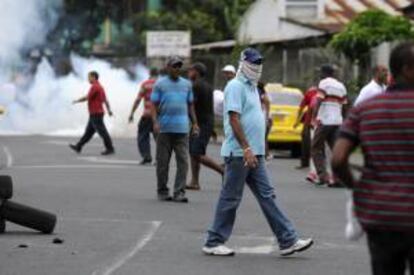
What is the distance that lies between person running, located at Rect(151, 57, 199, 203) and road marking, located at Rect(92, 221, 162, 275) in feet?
7.41

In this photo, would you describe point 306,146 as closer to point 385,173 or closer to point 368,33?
point 368,33

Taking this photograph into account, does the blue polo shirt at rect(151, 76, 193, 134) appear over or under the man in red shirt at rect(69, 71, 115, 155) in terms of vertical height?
over

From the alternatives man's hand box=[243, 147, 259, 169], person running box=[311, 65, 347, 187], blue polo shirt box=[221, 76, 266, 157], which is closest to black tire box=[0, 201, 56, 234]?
blue polo shirt box=[221, 76, 266, 157]

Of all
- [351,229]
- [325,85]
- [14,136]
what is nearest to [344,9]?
[14,136]

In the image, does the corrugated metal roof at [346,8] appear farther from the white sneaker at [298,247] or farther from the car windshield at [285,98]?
the white sneaker at [298,247]

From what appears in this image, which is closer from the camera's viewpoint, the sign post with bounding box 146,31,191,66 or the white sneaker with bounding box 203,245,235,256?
the white sneaker with bounding box 203,245,235,256

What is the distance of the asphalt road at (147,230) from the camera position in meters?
10.3

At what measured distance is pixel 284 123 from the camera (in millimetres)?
26531

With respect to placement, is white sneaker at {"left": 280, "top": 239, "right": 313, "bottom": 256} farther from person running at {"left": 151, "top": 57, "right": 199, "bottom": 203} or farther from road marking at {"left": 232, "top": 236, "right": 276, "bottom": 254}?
person running at {"left": 151, "top": 57, "right": 199, "bottom": 203}

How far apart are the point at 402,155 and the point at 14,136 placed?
2793 cm

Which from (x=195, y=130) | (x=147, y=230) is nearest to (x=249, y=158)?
(x=147, y=230)

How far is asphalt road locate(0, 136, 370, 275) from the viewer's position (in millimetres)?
10273

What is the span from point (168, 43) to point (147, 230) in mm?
Result: 30984

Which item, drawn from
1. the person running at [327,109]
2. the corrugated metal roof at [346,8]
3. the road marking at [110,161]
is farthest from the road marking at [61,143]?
the corrugated metal roof at [346,8]
